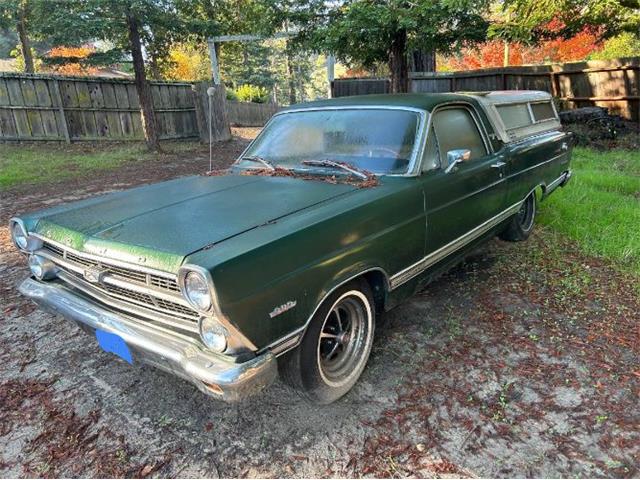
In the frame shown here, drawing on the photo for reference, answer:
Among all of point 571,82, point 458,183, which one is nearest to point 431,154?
point 458,183

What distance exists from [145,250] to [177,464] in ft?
3.57

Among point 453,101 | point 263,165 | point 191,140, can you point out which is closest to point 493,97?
point 453,101

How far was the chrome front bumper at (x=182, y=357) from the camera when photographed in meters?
2.11

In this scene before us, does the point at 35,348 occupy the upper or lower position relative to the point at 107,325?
lower

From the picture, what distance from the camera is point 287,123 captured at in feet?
13.3

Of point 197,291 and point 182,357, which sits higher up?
point 197,291

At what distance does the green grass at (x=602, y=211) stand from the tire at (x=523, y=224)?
506 mm

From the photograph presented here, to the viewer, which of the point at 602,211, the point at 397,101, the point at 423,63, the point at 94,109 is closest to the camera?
the point at 397,101

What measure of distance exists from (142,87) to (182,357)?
12.0 meters

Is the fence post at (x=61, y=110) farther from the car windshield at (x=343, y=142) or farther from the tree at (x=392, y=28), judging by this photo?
the car windshield at (x=343, y=142)

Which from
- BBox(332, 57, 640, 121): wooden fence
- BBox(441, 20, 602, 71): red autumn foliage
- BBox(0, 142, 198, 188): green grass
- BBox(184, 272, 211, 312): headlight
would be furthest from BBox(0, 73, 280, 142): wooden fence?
BBox(441, 20, 602, 71): red autumn foliage

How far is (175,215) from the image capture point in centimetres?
277

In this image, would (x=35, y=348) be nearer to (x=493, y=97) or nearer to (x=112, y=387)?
(x=112, y=387)

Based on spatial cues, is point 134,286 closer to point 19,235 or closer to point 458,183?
point 19,235
